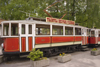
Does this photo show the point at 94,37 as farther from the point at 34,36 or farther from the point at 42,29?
the point at 34,36

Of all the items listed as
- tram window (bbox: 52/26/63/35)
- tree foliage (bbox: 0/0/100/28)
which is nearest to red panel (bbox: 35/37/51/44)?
tram window (bbox: 52/26/63/35)

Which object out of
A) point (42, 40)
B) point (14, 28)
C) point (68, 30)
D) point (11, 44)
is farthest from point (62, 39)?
point (11, 44)

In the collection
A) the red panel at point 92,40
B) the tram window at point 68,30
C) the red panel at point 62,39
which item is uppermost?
the tram window at point 68,30

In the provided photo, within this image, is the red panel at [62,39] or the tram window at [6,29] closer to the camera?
the tram window at [6,29]

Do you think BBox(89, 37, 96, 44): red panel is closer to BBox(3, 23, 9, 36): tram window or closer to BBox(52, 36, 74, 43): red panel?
BBox(52, 36, 74, 43): red panel

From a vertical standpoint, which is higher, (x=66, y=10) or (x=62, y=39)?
(x=66, y=10)

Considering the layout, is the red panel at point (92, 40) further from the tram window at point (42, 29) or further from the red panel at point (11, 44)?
the red panel at point (11, 44)

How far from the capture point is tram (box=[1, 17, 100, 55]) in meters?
6.65

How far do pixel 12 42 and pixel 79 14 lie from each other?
14722 mm

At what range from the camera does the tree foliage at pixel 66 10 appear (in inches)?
661

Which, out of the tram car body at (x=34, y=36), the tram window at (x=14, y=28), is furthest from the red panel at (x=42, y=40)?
the tram window at (x=14, y=28)

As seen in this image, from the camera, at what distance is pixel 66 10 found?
1773 cm

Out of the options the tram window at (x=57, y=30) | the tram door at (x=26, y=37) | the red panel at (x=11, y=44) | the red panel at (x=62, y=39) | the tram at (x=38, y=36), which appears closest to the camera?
the red panel at (x=11, y=44)

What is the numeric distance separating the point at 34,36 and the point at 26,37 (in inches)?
24.1
